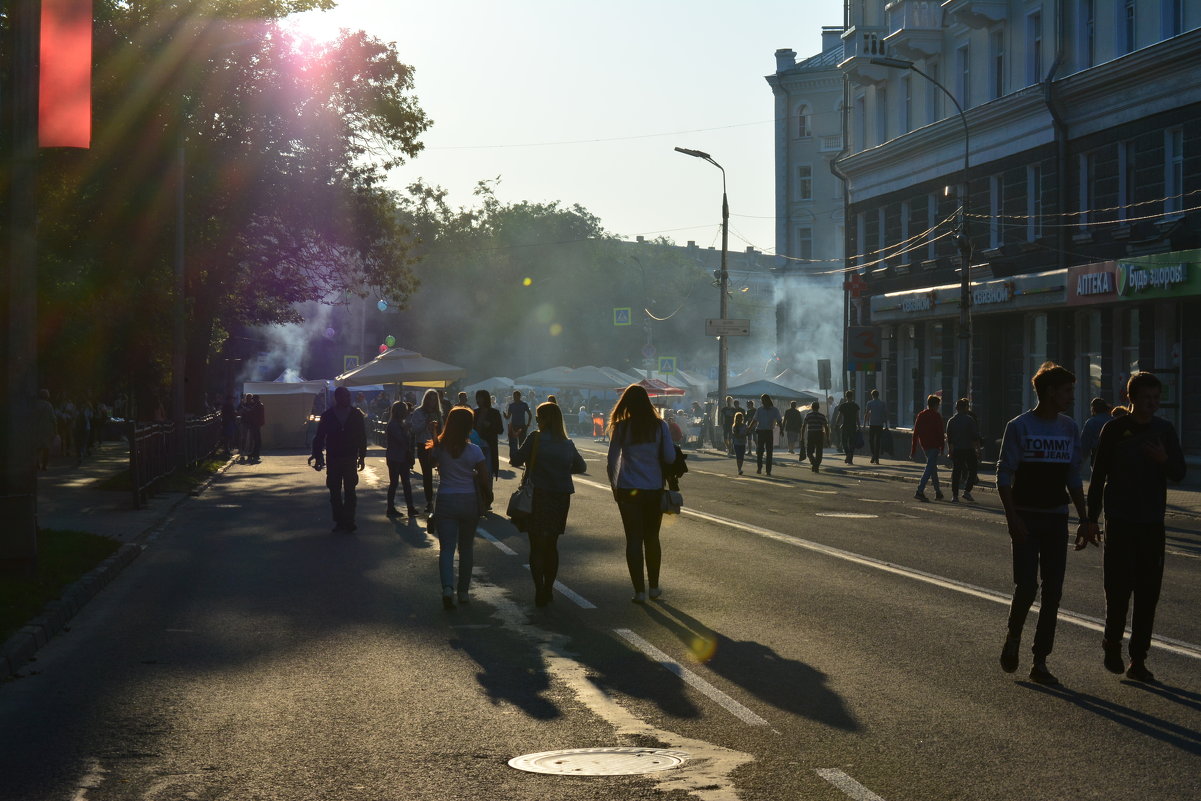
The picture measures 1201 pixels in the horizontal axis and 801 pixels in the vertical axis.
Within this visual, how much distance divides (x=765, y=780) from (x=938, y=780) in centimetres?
71

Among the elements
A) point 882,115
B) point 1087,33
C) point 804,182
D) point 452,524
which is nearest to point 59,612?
point 452,524

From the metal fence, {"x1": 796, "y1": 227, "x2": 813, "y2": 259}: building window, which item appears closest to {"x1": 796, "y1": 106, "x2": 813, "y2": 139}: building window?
{"x1": 796, "y1": 227, "x2": 813, "y2": 259}: building window

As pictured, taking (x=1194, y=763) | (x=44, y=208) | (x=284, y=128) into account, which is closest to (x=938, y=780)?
(x=1194, y=763)

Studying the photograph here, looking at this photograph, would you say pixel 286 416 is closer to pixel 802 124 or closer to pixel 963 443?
pixel 963 443

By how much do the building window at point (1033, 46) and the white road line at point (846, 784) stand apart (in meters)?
32.5

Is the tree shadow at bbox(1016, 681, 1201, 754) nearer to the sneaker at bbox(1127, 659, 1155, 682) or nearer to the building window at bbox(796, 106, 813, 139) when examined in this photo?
the sneaker at bbox(1127, 659, 1155, 682)

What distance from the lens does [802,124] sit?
7800 cm

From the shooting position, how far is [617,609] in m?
11.6

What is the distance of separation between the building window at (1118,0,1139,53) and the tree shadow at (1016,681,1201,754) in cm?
2700

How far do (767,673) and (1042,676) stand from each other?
1.53 m

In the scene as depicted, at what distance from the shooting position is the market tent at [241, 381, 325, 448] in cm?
5078

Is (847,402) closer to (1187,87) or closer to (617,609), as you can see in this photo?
(1187,87)

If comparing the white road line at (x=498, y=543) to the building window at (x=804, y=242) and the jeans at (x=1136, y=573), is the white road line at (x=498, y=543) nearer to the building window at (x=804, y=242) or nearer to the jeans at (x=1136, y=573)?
the jeans at (x=1136, y=573)

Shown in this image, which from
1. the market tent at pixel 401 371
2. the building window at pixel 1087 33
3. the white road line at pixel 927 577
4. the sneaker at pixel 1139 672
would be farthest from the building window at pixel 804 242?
the sneaker at pixel 1139 672
